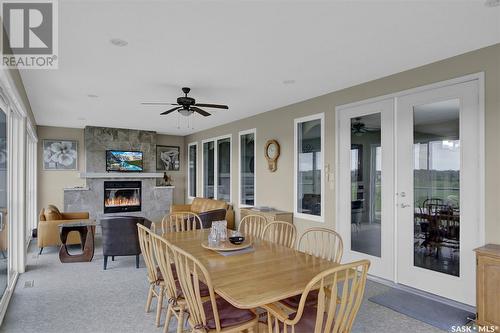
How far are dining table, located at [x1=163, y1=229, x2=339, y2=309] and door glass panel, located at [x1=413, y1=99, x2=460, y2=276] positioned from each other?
1.84 metres

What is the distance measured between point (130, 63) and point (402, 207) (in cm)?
363

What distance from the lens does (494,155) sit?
116 inches

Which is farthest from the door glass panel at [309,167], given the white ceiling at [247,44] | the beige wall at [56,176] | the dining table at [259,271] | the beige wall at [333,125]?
the beige wall at [56,176]

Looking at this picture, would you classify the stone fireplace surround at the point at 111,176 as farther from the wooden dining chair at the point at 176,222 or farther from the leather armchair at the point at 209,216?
the wooden dining chair at the point at 176,222

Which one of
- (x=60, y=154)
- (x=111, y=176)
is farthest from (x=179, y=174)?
(x=60, y=154)

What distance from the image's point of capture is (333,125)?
15.1 feet

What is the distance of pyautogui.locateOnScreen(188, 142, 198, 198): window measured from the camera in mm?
9055

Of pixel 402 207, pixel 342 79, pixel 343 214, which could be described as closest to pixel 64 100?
pixel 342 79

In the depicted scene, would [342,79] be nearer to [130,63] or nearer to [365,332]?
[130,63]

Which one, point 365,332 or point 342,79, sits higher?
point 342,79

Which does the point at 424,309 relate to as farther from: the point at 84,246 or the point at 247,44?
the point at 84,246

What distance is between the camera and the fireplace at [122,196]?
322 inches
